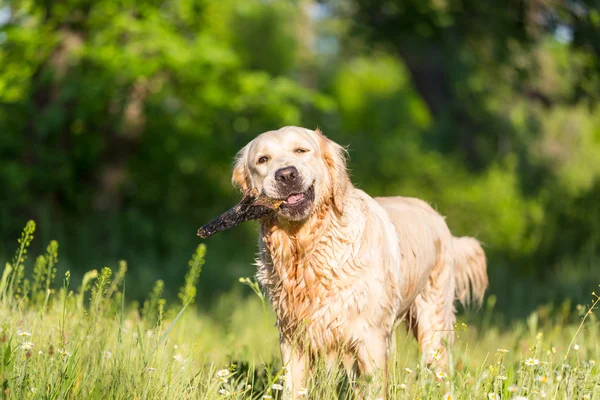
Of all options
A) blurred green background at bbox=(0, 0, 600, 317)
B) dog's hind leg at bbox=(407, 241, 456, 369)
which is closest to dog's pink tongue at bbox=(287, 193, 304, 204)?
dog's hind leg at bbox=(407, 241, 456, 369)

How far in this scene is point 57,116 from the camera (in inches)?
423

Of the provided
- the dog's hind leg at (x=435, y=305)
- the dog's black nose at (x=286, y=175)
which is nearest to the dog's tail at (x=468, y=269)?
the dog's hind leg at (x=435, y=305)

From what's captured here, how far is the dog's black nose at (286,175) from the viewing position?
151 inches

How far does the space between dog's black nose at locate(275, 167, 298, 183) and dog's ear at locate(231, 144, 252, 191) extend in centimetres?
41

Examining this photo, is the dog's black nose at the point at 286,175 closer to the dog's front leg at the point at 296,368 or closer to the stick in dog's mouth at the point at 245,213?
the stick in dog's mouth at the point at 245,213

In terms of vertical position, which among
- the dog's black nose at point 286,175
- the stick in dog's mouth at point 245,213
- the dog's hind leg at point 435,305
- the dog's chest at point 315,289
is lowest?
the dog's hind leg at point 435,305

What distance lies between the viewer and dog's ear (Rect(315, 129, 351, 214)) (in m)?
4.05

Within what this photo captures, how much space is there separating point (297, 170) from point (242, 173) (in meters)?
0.53

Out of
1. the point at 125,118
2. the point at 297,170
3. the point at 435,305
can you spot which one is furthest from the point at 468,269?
the point at 125,118

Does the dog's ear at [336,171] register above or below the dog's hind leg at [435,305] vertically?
above

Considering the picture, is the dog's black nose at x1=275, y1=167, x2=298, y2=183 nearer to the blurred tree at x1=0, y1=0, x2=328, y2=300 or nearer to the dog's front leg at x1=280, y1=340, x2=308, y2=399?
the dog's front leg at x1=280, y1=340, x2=308, y2=399

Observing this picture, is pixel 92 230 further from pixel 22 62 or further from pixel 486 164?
pixel 486 164

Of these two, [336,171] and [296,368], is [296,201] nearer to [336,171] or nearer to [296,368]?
[336,171]

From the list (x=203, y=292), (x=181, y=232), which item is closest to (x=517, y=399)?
(x=203, y=292)
